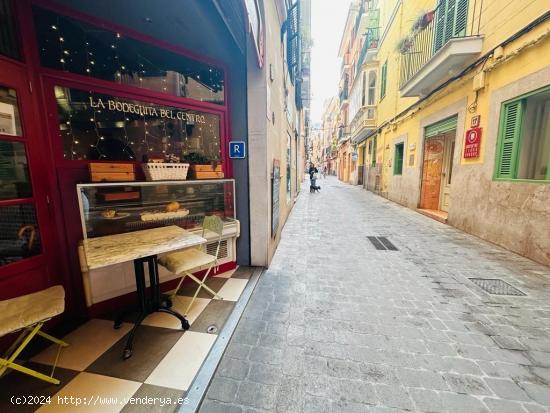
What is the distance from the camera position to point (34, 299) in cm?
164

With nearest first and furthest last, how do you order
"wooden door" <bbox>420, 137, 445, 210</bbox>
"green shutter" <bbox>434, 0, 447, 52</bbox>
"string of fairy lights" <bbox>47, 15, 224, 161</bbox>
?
1. "string of fairy lights" <bbox>47, 15, 224, 161</bbox>
2. "green shutter" <bbox>434, 0, 447, 52</bbox>
3. "wooden door" <bbox>420, 137, 445, 210</bbox>

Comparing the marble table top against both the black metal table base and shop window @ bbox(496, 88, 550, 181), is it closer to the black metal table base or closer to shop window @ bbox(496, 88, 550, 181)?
the black metal table base

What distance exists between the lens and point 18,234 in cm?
189

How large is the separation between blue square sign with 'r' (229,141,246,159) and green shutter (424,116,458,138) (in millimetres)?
5652

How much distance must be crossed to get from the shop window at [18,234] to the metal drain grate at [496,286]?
15.1 ft

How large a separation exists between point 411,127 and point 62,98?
30.4 feet

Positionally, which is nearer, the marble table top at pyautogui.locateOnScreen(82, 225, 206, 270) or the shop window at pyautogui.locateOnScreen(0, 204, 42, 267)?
the marble table top at pyautogui.locateOnScreen(82, 225, 206, 270)

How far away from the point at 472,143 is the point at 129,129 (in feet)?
20.5

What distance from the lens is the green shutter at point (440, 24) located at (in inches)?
224

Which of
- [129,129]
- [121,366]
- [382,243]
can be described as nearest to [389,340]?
[121,366]

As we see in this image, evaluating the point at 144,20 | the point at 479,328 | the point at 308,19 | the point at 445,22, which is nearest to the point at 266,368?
the point at 479,328

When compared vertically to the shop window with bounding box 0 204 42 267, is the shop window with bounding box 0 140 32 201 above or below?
above

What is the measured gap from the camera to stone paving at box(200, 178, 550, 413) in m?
1.46

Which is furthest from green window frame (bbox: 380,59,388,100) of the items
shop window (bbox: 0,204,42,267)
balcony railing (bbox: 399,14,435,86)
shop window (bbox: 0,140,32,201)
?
shop window (bbox: 0,204,42,267)
